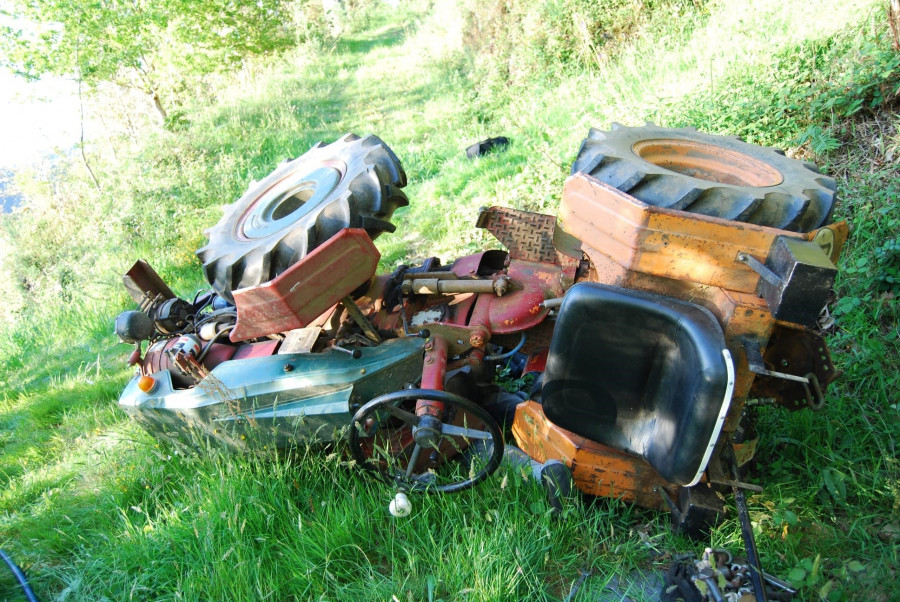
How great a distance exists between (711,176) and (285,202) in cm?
218

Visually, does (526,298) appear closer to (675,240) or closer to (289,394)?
(675,240)

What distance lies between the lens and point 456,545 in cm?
223

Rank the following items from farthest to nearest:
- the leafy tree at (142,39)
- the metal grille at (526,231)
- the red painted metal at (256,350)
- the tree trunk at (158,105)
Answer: the tree trunk at (158,105)
the leafy tree at (142,39)
the red painted metal at (256,350)
the metal grille at (526,231)

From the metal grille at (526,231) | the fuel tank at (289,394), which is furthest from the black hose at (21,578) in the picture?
the metal grille at (526,231)

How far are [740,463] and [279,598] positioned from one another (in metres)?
1.93

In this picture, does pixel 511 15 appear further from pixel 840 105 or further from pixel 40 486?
pixel 40 486

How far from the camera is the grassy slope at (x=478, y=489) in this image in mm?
2168

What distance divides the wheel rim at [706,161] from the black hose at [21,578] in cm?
337

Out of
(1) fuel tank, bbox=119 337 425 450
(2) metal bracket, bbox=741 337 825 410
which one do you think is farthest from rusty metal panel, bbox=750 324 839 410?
(1) fuel tank, bbox=119 337 425 450

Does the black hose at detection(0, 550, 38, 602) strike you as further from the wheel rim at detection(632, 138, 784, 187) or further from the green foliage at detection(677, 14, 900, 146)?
the green foliage at detection(677, 14, 900, 146)

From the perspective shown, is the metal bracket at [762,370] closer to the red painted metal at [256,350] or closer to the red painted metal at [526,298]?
the red painted metal at [526,298]

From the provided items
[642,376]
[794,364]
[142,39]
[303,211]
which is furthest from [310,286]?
[142,39]

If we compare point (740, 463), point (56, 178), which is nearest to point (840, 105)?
point (740, 463)

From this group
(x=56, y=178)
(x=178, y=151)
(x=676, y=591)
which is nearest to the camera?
(x=676, y=591)
